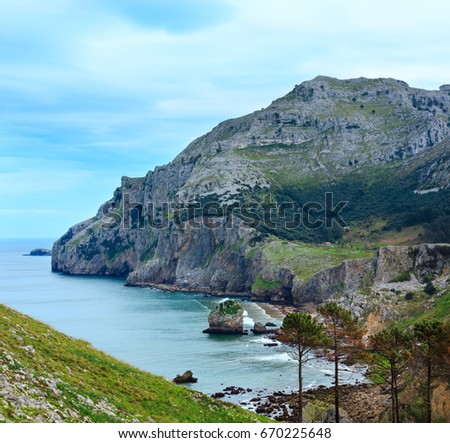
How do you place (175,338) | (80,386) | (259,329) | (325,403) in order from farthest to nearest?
(259,329) < (175,338) < (325,403) < (80,386)

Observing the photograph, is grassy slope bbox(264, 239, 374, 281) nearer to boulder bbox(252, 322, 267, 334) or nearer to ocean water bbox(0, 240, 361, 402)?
ocean water bbox(0, 240, 361, 402)

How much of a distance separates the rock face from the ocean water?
3353 mm

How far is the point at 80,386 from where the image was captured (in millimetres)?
28312

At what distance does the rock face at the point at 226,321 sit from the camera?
390 ft

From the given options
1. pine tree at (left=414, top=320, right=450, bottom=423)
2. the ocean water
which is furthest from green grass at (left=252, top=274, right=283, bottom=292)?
pine tree at (left=414, top=320, right=450, bottom=423)

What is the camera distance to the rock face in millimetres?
118750

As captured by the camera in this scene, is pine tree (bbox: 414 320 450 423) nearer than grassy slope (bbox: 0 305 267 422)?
No

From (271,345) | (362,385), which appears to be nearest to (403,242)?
(271,345)

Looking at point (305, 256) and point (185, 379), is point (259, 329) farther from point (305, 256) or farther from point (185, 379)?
point (305, 256)

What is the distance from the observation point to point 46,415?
22734 mm

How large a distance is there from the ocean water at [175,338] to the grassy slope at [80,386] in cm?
3676

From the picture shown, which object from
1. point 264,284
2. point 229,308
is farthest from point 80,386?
point 264,284

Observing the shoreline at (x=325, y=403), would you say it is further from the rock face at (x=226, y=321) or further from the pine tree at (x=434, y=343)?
the rock face at (x=226, y=321)

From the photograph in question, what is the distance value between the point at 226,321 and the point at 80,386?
91.8m
